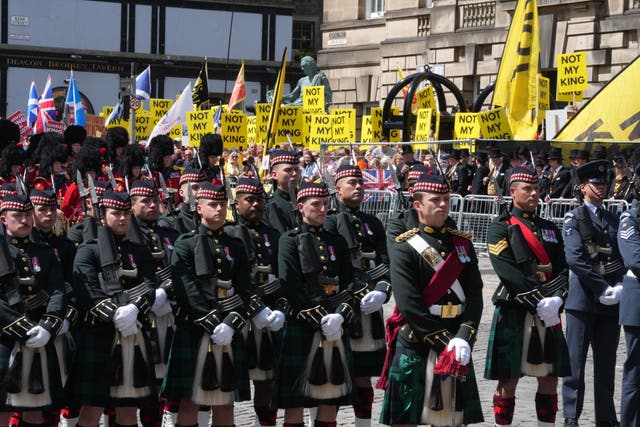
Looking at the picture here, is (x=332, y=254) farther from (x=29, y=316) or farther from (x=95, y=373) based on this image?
(x=29, y=316)

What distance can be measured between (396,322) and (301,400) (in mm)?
886

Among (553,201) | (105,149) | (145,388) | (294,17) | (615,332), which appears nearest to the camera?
(145,388)

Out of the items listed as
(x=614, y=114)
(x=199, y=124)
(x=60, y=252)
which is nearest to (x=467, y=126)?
(x=614, y=114)

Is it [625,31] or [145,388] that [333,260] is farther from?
[625,31]

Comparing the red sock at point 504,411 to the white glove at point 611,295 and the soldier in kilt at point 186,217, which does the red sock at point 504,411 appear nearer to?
the white glove at point 611,295

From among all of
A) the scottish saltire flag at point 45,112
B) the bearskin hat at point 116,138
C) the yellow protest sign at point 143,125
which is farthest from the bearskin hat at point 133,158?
the yellow protest sign at point 143,125

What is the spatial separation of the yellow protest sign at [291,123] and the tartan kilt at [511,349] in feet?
38.9

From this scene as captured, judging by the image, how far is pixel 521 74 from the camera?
71.3ft

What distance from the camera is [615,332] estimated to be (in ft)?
31.4

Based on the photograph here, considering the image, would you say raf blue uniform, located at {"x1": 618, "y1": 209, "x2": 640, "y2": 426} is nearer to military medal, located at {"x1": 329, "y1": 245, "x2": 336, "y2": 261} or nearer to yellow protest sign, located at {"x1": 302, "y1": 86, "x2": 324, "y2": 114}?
Answer: military medal, located at {"x1": 329, "y1": 245, "x2": 336, "y2": 261}

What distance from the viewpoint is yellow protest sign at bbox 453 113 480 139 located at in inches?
797

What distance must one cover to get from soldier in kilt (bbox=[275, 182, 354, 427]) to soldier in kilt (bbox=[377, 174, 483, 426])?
724 millimetres

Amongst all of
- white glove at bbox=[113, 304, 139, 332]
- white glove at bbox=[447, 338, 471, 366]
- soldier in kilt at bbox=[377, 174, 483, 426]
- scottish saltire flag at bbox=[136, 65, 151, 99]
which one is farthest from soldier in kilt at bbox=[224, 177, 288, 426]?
scottish saltire flag at bbox=[136, 65, 151, 99]

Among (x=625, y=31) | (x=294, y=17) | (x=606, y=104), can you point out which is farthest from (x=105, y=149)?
(x=294, y=17)
